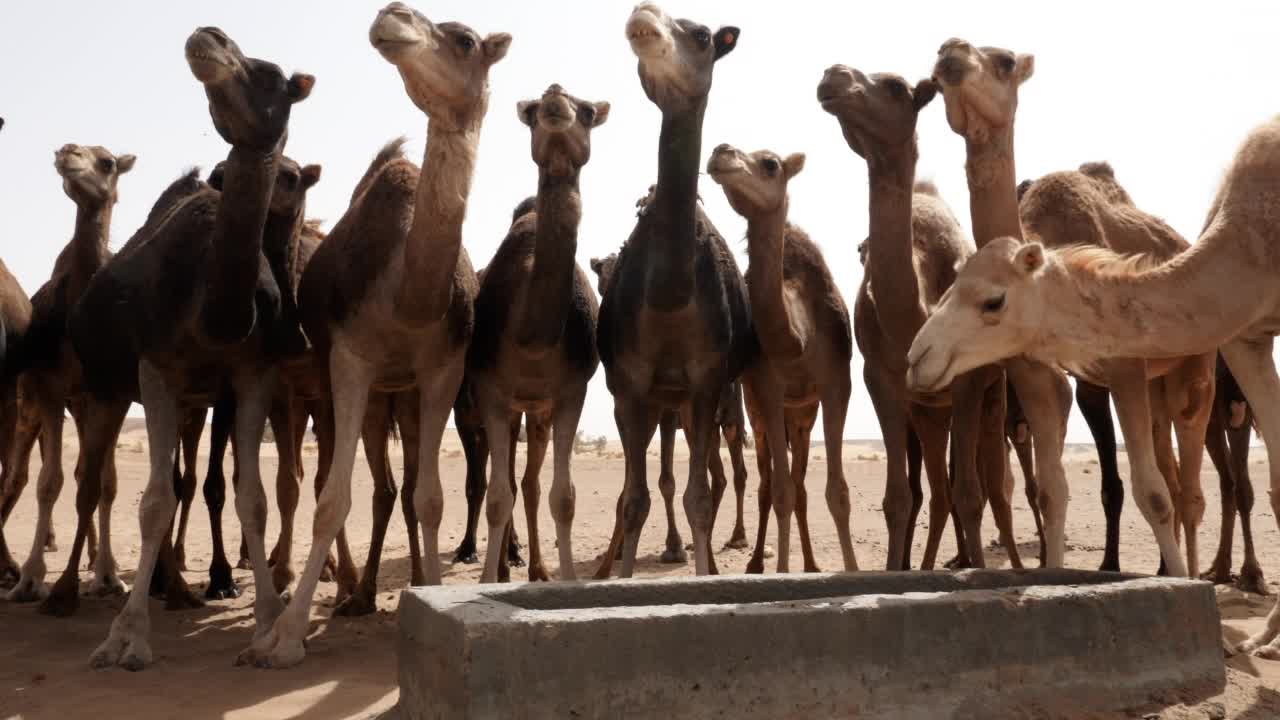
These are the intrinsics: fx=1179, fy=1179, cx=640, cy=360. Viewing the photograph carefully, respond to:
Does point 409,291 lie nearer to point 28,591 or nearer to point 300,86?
point 300,86

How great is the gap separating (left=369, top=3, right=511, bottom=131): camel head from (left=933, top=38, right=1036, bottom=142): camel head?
2495mm

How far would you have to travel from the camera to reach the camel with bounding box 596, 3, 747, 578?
6656 millimetres

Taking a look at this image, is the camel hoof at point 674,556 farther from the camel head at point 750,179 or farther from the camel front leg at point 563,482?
the camel head at point 750,179

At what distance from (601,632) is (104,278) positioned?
185 inches

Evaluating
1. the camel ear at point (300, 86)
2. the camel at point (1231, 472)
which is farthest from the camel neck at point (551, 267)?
the camel at point (1231, 472)

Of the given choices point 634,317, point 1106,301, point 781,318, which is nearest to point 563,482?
point 634,317

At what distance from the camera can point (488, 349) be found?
7.20 m

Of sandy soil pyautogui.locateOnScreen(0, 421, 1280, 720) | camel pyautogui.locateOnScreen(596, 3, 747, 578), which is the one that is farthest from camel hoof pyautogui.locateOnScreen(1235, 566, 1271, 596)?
camel pyautogui.locateOnScreen(596, 3, 747, 578)

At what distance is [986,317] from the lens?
18.4 ft

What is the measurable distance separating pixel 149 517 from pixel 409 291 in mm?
1836

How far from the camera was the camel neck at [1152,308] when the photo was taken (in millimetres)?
5523

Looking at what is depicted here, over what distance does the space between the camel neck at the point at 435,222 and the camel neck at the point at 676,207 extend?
111 centimetres

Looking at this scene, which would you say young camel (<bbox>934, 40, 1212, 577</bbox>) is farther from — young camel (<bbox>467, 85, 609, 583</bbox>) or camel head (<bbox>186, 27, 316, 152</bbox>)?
camel head (<bbox>186, 27, 316, 152</bbox>)

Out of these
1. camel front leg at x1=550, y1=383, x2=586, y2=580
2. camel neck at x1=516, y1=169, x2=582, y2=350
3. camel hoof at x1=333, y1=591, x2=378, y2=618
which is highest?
camel neck at x1=516, y1=169, x2=582, y2=350
